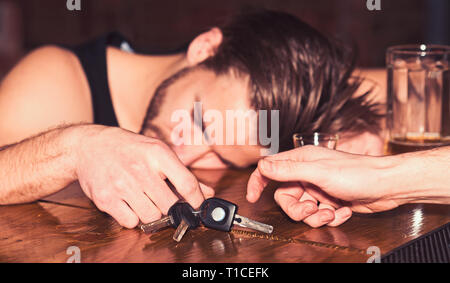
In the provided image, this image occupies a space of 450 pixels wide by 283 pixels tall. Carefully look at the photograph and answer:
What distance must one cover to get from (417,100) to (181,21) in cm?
305

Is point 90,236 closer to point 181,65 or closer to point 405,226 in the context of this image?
point 405,226

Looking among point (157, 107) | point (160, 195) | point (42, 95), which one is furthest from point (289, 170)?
point (42, 95)

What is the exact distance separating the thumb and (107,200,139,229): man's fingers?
0.23m

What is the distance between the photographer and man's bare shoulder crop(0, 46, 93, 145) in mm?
1466

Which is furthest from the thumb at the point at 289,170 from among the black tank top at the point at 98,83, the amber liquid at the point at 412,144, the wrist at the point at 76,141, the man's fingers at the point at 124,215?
the black tank top at the point at 98,83

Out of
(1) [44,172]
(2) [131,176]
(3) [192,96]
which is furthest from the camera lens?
(3) [192,96]

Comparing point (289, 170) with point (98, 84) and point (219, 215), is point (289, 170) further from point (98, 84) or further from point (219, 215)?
point (98, 84)

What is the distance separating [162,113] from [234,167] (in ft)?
0.95

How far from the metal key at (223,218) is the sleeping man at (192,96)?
32 centimetres

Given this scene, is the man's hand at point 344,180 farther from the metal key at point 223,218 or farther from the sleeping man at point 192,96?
the sleeping man at point 192,96

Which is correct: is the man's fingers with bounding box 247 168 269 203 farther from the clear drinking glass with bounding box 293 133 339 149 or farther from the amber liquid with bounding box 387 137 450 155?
the amber liquid with bounding box 387 137 450 155

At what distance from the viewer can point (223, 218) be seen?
84 cm

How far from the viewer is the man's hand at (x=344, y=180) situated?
2.72ft

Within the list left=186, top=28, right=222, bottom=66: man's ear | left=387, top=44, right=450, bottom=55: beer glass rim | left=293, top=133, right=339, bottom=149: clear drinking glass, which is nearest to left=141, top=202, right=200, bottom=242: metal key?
left=293, top=133, right=339, bottom=149: clear drinking glass
